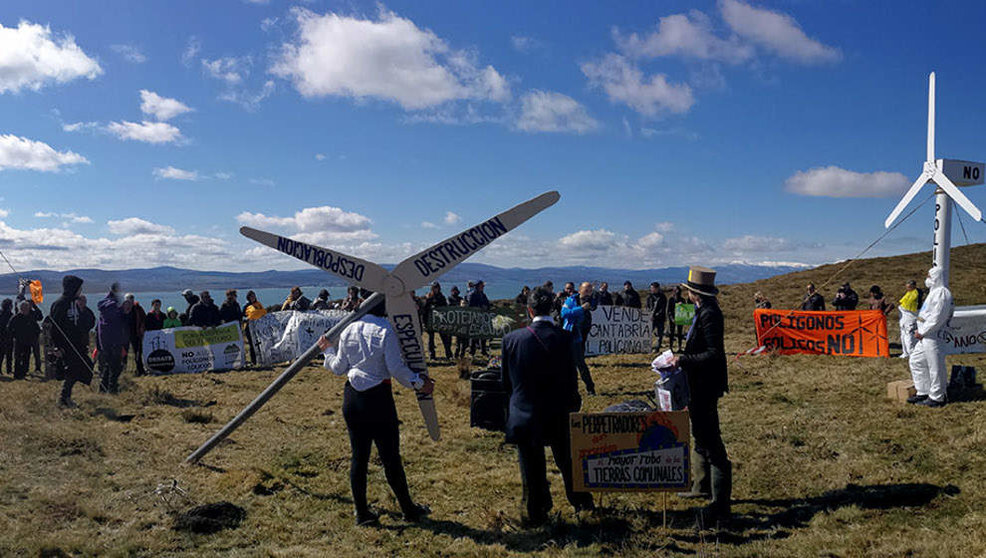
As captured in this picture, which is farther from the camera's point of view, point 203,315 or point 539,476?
point 203,315

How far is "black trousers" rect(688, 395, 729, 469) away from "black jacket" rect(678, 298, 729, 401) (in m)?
0.06

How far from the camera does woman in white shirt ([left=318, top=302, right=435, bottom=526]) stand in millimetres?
5754

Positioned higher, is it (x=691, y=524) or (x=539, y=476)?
(x=539, y=476)

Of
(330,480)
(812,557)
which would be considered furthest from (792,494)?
(330,480)

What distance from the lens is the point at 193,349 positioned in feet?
56.7

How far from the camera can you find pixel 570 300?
11414 mm

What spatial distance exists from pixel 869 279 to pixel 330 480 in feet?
140

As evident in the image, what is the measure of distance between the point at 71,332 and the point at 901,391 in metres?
15.1

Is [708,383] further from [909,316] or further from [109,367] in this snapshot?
[109,367]

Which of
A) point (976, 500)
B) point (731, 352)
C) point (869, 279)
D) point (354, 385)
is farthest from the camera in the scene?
point (869, 279)

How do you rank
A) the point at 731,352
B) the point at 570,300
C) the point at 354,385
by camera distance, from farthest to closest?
the point at 731,352
the point at 570,300
the point at 354,385

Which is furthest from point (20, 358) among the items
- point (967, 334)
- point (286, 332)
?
point (967, 334)

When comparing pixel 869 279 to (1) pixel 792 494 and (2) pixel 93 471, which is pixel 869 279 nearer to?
(1) pixel 792 494

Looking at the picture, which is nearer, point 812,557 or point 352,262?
point 812,557
